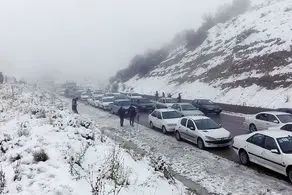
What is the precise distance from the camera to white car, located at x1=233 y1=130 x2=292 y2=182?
41.2ft

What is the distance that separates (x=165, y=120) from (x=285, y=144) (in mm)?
12017

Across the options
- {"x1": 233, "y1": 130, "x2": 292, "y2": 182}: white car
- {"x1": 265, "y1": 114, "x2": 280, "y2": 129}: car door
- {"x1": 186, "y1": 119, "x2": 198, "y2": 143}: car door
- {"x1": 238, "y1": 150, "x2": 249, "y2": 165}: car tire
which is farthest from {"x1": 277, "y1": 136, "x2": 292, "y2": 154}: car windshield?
{"x1": 265, "y1": 114, "x2": 280, "y2": 129}: car door

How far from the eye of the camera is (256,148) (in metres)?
14.0

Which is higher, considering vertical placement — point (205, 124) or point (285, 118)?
point (285, 118)

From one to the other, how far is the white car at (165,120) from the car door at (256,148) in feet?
31.6

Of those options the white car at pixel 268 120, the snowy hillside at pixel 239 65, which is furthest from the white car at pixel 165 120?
the snowy hillside at pixel 239 65

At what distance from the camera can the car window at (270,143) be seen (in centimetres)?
1328

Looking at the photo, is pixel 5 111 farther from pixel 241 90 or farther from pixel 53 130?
pixel 241 90

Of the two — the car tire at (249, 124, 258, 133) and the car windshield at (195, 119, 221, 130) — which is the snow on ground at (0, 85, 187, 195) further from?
the car tire at (249, 124, 258, 133)

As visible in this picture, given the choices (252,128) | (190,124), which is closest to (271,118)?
(252,128)

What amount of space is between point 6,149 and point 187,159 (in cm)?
743

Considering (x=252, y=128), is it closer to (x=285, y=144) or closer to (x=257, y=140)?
(x=257, y=140)

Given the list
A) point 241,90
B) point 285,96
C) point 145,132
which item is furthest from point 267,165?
point 241,90

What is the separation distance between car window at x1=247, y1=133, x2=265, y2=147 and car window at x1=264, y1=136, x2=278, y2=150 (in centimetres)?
17
